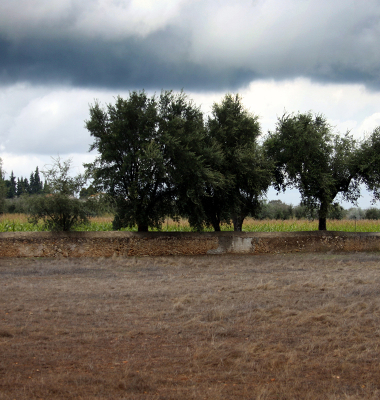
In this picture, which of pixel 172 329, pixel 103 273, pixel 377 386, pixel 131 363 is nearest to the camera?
pixel 377 386

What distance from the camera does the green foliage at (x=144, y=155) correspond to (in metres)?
20.9

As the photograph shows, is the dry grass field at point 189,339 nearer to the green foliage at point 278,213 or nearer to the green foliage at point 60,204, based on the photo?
the green foliage at point 60,204

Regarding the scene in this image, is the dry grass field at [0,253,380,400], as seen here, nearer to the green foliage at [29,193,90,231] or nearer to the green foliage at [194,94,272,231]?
the green foliage at [29,193,90,231]

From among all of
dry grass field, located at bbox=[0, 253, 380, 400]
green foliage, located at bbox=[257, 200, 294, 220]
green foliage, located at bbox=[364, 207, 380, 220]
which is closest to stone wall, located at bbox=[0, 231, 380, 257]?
dry grass field, located at bbox=[0, 253, 380, 400]

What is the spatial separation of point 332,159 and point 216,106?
8.18m

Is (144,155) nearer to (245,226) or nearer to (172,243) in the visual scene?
(172,243)

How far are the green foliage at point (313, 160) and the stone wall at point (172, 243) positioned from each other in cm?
227

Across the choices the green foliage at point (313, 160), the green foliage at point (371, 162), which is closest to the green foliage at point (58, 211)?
the green foliage at point (313, 160)

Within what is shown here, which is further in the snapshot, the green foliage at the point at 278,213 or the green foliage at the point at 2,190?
the green foliage at the point at 278,213

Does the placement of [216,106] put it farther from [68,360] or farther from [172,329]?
[68,360]

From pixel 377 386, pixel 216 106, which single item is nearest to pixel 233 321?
pixel 377 386

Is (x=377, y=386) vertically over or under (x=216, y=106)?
under

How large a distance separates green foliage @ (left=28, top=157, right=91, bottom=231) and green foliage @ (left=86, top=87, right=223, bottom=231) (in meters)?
1.42

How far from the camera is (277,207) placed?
48.5 m
